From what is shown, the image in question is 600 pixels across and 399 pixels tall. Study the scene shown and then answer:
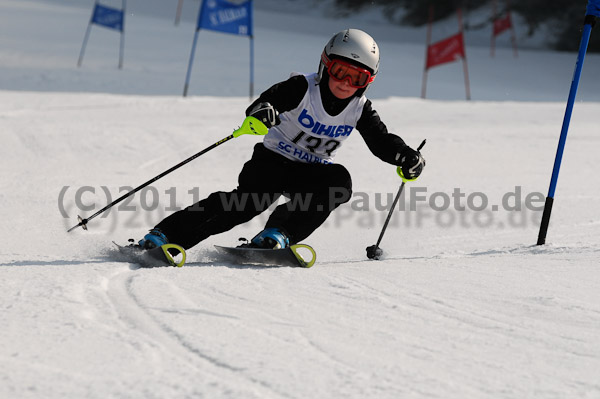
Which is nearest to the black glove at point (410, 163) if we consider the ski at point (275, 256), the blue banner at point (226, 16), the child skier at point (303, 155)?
the child skier at point (303, 155)

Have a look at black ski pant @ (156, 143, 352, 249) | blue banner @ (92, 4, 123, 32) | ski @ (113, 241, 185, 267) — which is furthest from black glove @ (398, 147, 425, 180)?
blue banner @ (92, 4, 123, 32)

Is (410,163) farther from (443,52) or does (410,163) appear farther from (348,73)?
(443,52)

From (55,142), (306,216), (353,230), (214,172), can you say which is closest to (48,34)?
(55,142)

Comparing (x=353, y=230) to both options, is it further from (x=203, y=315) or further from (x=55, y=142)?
(x=55, y=142)

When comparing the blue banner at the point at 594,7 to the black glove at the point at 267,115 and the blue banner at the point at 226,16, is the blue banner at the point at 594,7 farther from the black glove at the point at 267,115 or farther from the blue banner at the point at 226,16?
the blue banner at the point at 226,16

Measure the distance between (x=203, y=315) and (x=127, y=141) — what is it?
542 cm

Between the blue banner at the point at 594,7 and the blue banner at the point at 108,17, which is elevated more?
the blue banner at the point at 108,17

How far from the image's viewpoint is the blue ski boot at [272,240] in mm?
3672

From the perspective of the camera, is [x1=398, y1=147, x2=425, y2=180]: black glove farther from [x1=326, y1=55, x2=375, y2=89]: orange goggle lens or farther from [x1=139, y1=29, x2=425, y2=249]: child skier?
[x1=326, y1=55, x2=375, y2=89]: orange goggle lens

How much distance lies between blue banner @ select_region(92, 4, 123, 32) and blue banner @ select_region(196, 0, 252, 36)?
3483mm

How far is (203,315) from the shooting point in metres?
2.58

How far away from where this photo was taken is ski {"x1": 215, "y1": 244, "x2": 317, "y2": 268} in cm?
356

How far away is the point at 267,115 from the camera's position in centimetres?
368

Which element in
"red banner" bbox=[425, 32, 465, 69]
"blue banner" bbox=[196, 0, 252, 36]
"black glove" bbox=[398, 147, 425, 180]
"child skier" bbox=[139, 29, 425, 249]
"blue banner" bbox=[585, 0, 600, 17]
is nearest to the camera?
"child skier" bbox=[139, 29, 425, 249]
